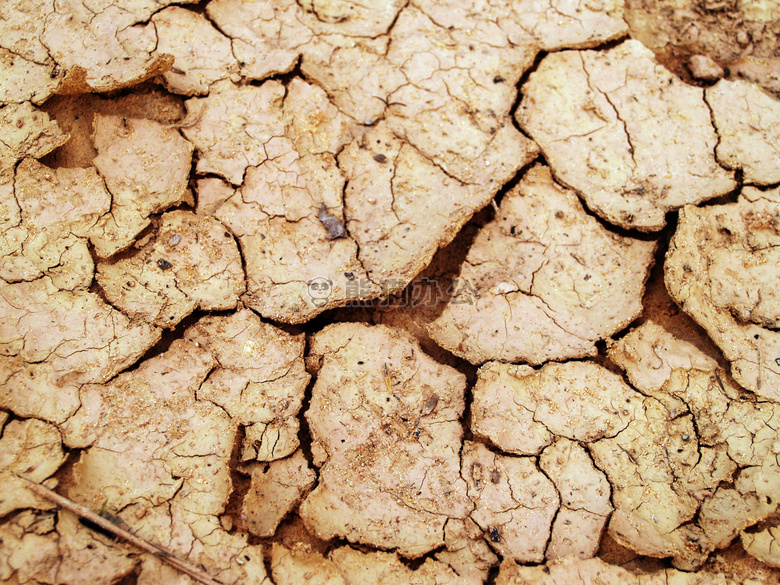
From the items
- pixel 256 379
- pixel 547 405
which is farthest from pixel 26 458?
pixel 547 405

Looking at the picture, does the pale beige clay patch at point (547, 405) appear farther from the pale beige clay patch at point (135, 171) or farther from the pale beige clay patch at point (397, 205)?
the pale beige clay patch at point (135, 171)

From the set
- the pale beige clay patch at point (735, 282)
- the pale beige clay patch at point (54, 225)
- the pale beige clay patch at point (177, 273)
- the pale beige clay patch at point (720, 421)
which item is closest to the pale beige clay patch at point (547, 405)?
the pale beige clay patch at point (720, 421)

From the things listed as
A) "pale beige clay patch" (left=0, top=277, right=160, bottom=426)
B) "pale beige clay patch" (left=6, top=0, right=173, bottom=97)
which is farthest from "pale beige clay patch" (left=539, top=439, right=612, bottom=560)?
"pale beige clay patch" (left=6, top=0, right=173, bottom=97)

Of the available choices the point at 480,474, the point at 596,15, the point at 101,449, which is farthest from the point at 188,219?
the point at 596,15

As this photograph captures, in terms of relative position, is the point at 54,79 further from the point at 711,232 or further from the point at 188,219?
the point at 711,232

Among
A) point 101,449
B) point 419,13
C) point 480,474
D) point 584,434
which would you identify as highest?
point 419,13

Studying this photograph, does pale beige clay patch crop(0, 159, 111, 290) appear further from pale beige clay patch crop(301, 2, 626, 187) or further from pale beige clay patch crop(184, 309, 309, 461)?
pale beige clay patch crop(301, 2, 626, 187)
